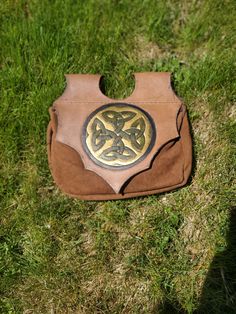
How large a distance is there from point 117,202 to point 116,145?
0.38m

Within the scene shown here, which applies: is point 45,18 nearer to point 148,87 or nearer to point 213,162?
point 148,87

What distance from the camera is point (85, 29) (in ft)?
9.86

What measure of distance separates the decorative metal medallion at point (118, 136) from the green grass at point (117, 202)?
309mm

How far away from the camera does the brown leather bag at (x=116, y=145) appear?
2500 millimetres

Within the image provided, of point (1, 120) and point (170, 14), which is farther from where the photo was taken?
point (170, 14)

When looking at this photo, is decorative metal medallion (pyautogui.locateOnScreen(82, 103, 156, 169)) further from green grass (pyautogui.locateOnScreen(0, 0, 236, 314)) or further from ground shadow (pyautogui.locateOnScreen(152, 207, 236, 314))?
ground shadow (pyautogui.locateOnScreen(152, 207, 236, 314))

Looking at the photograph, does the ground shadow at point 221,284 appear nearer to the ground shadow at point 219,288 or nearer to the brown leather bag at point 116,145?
the ground shadow at point 219,288

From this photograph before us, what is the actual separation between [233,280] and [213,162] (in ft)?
2.53

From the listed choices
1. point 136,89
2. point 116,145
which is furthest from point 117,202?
point 136,89

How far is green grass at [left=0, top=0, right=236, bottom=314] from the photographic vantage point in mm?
2436

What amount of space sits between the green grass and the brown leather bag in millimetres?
132

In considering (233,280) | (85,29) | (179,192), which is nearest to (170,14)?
(85,29)

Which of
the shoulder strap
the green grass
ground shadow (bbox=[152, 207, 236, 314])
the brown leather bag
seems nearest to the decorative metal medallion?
the brown leather bag

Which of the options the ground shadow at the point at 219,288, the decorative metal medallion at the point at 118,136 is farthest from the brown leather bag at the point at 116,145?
the ground shadow at the point at 219,288
